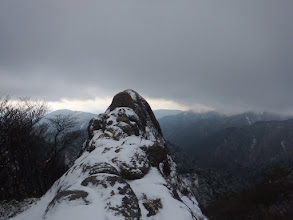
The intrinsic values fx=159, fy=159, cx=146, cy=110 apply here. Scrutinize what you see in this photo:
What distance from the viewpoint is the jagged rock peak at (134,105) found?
24469 mm

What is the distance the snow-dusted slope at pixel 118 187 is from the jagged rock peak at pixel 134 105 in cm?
464

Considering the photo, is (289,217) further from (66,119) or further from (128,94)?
(66,119)

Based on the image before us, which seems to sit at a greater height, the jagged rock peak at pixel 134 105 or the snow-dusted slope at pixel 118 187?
the jagged rock peak at pixel 134 105

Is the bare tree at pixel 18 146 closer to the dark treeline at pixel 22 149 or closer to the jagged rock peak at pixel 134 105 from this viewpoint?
the dark treeline at pixel 22 149

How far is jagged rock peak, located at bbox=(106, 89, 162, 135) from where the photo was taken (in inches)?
963

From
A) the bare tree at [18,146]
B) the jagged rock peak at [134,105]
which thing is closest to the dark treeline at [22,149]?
the bare tree at [18,146]

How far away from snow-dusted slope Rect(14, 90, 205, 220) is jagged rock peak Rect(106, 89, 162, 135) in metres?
4.64

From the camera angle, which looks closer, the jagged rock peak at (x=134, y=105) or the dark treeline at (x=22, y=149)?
the dark treeline at (x=22, y=149)

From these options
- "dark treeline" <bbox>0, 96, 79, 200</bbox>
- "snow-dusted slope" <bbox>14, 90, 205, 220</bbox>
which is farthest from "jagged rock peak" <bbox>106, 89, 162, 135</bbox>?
"dark treeline" <bbox>0, 96, 79, 200</bbox>

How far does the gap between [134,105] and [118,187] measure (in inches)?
675

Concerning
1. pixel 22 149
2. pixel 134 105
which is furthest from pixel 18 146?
pixel 134 105

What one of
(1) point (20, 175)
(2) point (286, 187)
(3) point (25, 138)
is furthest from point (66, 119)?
(2) point (286, 187)

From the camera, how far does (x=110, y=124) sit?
764 inches

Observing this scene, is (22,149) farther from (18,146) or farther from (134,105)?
(134,105)
